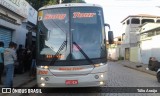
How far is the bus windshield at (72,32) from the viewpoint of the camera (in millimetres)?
11977


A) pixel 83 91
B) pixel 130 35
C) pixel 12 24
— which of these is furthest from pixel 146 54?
pixel 83 91

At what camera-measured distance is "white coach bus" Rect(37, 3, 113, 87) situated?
11.8 meters

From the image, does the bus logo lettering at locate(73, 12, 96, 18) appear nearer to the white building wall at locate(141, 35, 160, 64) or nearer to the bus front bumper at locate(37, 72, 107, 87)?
the bus front bumper at locate(37, 72, 107, 87)

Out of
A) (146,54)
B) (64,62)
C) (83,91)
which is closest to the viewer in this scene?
(64,62)

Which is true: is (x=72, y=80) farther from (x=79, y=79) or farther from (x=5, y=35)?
(x=5, y=35)

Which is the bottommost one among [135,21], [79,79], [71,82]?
[71,82]

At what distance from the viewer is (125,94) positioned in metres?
12.3

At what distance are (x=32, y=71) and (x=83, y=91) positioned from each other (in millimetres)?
5688

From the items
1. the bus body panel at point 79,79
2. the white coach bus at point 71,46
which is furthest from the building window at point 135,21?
the bus body panel at point 79,79

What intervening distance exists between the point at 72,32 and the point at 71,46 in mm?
542

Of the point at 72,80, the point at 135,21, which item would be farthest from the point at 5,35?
the point at 135,21

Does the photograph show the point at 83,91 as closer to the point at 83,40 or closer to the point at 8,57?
the point at 83,40

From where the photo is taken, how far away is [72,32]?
1216 cm

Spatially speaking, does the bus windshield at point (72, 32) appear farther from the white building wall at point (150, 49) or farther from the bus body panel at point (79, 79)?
the white building wall at point (150, 49)
